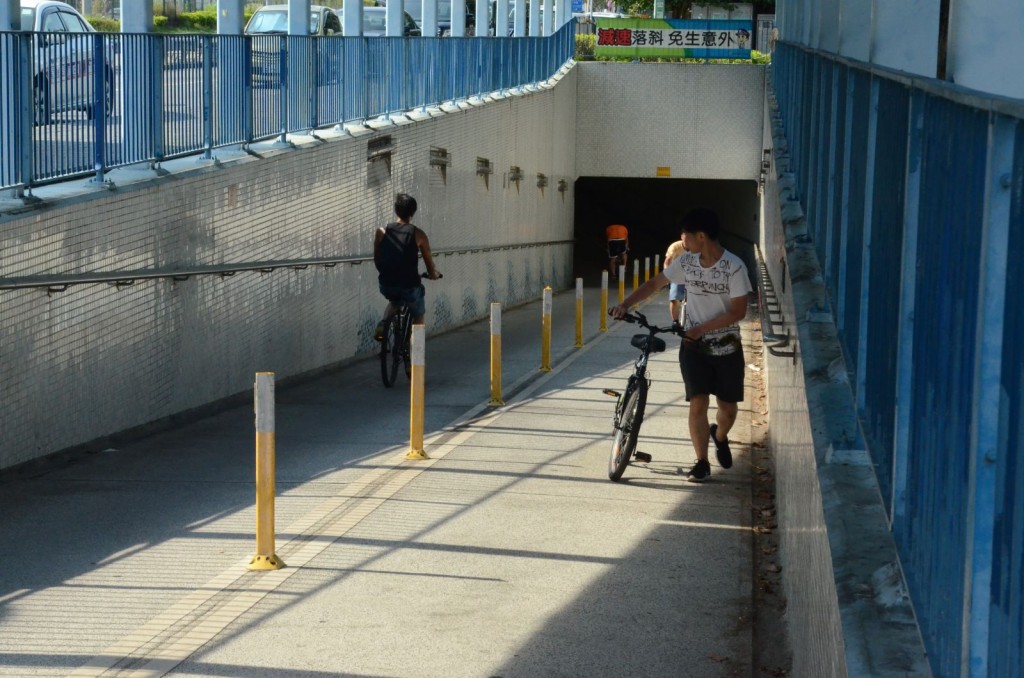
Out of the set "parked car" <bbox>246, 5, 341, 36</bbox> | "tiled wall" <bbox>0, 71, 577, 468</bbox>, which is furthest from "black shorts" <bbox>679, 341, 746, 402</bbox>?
"parked car" <bbox>246, 5, 341, 36</bbox>

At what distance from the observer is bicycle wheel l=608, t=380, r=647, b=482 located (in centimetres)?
980

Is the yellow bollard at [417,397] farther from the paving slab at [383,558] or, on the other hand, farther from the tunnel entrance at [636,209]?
the tunnel entrance at [636,209]

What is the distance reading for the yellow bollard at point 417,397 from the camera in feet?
33.3

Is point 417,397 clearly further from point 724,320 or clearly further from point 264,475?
point 264,475

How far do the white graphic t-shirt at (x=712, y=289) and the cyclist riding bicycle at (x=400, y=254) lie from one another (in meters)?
4.39

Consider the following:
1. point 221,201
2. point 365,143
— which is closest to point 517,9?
point 365,143

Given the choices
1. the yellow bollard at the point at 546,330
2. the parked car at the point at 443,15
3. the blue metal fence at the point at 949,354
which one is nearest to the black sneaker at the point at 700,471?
the blue metal fence at the point at 949,354

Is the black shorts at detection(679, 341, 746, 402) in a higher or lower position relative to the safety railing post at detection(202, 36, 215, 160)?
lower

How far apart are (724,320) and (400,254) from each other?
5061mm

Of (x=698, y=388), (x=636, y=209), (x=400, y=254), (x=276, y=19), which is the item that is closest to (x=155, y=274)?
(x=400, y=254)

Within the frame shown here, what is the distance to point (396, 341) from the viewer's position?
14.3 metres

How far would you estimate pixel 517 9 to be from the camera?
42.6 meters

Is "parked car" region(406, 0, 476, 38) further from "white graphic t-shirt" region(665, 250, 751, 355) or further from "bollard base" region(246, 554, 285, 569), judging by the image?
"bollard base" region(246, 554, 285, 569)

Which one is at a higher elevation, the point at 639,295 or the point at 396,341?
the point at 639,295
